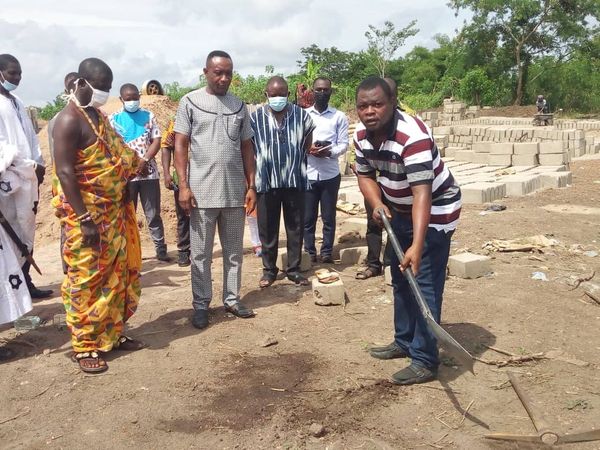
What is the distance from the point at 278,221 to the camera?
523 centimetres

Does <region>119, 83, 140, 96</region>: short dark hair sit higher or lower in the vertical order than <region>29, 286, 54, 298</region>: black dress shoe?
higher

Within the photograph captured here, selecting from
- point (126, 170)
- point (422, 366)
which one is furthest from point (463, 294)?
point (126, 170)

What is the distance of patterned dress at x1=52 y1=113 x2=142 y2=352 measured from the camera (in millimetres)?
3484

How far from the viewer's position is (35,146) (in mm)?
5125

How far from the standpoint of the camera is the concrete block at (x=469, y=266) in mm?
5199

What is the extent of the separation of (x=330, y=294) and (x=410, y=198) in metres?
1.68

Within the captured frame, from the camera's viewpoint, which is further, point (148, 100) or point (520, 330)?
point (148, 100)

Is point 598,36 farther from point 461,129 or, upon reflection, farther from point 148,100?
point 148,100

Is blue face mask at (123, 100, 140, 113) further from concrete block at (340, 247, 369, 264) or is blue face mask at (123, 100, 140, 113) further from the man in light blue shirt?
concrete block at (340, 247, 369, 264)

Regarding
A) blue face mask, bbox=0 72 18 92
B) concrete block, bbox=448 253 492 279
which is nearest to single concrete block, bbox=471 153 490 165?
concrete block, bbox=448 253 492 279

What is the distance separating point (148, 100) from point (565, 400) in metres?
10.1

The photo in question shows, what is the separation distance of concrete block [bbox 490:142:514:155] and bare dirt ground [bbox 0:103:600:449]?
816 cm

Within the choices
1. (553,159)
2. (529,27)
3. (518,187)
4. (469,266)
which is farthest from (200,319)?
(529,27)

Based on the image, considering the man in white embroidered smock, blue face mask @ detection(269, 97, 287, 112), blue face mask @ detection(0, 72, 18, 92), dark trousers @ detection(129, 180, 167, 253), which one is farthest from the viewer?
dark trousers @ detection(129, 180, 167, 253)
